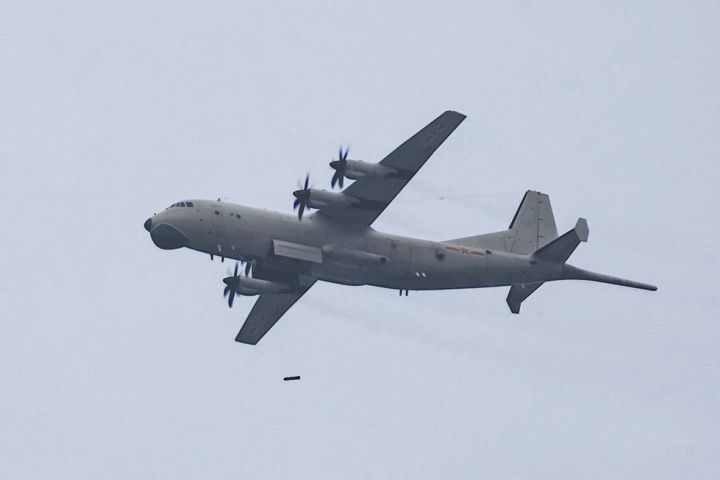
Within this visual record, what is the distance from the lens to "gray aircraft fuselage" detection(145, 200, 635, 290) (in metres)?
54.9

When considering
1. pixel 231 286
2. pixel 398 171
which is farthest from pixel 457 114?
pixel 231 286

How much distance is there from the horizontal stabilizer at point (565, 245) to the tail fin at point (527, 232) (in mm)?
1604

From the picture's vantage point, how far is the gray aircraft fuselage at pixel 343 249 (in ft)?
180

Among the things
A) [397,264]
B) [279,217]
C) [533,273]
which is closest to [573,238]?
[533,273]

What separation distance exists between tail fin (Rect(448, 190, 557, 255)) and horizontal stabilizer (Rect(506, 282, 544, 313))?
1.43 metres

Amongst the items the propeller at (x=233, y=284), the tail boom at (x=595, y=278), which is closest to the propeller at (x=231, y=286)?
the propeller at (x=233, y=284)

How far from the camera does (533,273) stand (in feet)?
191

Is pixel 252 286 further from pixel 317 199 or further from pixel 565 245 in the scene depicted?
pixel 565 245

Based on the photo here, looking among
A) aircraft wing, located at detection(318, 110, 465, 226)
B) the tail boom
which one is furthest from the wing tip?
the tail boom

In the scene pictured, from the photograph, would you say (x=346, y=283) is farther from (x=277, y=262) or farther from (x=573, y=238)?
(x=573, y=238)

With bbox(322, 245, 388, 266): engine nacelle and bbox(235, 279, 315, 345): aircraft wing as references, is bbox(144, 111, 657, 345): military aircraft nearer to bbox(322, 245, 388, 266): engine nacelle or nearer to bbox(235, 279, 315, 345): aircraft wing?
bbox(322, 245, 388, 266): engine nacelle

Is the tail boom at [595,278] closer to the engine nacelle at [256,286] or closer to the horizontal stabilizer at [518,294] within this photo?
the horizontal stabilizer at [518,294]

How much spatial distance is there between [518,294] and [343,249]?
884cm

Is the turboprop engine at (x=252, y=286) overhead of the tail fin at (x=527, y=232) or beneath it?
beneath
